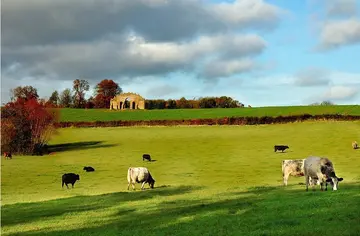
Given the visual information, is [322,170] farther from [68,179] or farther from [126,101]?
[126,101]

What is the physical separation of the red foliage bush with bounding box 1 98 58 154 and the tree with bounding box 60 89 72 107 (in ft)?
326

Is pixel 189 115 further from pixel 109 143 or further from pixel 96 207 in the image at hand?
pixel 96 207

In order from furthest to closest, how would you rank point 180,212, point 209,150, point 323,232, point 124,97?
point 124,97, point 209,150, point 180,212, point 323,232

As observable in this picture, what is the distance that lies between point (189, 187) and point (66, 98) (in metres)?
154

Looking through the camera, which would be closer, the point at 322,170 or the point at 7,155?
the point at 322,170

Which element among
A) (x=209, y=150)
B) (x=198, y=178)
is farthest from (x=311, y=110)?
(x=198, y=178)

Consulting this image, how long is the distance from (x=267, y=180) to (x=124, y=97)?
119014 mm

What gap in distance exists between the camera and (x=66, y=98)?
183m

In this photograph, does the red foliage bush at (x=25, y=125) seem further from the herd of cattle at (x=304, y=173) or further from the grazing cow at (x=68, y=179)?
the grazing cow at (x=68, y=179)

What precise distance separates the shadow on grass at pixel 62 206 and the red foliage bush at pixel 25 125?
48622mm

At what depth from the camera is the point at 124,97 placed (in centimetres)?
15550

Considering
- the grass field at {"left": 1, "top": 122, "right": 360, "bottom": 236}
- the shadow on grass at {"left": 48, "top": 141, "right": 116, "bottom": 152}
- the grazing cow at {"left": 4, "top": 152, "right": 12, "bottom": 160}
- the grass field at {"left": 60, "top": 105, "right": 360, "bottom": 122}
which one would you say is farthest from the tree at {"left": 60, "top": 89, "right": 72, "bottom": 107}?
the grazing cow at {"left": 4, "top": 152, "right": 12, "bottom": 160}

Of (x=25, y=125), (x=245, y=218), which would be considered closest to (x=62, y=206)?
(x=245, y=218)

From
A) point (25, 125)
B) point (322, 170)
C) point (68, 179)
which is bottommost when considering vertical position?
point (68, 179)
